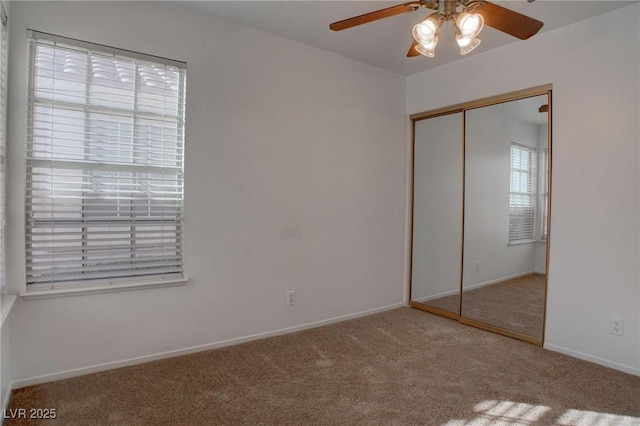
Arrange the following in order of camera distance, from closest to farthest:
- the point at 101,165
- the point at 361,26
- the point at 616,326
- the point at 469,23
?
the point at 469,23 < the point at 101,165 < the point at 616,326 < the point at 361,26

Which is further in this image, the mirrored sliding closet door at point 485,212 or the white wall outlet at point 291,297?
the white wall outlet at point 291,297

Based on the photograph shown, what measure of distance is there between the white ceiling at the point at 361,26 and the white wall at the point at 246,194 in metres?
0.15

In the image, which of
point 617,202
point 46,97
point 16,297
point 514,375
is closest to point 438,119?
point 617,202

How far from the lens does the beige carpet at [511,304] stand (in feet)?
10.3

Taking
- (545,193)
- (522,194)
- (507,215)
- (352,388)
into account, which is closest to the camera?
(352,388)

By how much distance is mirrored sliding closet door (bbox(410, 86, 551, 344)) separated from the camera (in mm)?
3162

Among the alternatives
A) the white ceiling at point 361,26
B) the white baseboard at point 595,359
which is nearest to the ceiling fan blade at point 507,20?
the white ceiling at point 361,26

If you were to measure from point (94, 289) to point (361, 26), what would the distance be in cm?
268

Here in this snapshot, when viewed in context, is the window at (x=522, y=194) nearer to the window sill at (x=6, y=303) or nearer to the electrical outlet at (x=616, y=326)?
the electrical outlet at (x=616, y=326)

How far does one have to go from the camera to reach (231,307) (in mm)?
3025

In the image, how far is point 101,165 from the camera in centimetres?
247

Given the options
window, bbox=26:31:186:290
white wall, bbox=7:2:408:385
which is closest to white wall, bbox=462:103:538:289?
white wall, bbox=7:2:408:385

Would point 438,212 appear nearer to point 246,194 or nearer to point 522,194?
point 522,194

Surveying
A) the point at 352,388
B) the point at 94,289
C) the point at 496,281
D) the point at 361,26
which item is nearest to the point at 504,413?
the point at 352,388
